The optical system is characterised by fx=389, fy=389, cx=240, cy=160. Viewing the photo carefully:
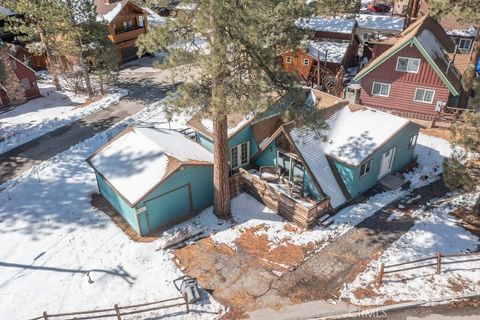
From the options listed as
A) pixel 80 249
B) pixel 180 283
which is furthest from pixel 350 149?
pixel 80 249

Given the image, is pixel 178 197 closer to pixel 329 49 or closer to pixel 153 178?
pixel 153 178

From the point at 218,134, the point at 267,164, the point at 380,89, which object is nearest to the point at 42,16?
the point at 267,164

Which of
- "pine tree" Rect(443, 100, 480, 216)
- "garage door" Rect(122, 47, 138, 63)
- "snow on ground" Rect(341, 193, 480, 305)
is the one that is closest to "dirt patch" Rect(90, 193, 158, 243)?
"snow on ground" Rect(341, 193, 480, 305)

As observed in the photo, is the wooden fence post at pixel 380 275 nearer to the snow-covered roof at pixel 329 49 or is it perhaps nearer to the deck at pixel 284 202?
the deck at pixel 284 202

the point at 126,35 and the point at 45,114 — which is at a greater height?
the point at 126,35

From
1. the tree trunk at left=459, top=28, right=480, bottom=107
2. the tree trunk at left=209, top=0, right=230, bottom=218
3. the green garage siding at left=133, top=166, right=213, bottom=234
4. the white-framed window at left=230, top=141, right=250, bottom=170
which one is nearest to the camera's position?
the tree trunk at left=209, top=0, right=230, bottom=218

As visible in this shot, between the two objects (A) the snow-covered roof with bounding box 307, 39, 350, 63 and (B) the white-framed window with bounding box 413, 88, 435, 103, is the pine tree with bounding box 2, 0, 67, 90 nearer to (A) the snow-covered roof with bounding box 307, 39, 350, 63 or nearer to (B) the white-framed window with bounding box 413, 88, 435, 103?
(A) the snow-covered roof with bounding box 307, 39, 350, 63
